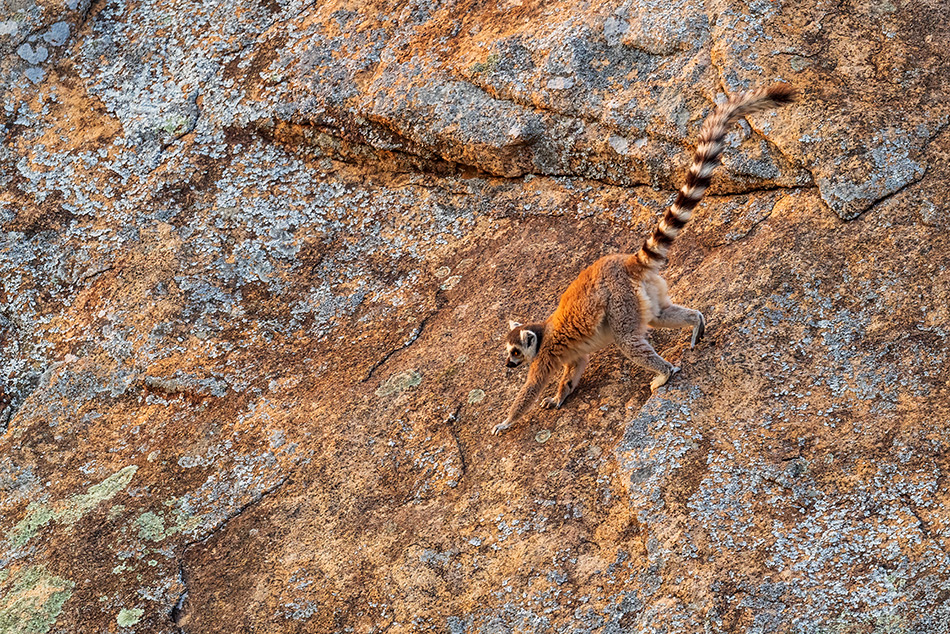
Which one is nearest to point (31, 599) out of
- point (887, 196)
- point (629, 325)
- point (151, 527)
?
point (151, 527)

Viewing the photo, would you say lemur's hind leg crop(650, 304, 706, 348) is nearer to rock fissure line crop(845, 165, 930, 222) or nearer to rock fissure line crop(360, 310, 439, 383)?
rock fissure line crop(845, 165, 930, 222)

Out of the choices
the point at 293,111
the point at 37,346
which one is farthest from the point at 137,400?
the point at 293,111

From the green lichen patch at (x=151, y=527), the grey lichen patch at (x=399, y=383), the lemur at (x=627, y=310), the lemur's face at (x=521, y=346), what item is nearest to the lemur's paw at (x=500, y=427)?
the lemur at (x=627, y=310)

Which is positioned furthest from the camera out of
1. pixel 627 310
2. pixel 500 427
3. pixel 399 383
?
pixel 399 383

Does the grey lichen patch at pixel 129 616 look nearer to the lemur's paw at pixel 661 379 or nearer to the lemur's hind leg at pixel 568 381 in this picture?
the lemur's hind leg at pixel 568 381

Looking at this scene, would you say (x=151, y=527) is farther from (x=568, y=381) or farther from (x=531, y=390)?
(x=568, y=381)

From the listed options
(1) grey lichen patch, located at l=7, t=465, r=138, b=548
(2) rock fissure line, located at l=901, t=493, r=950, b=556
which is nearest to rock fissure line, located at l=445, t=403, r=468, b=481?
(1) grey lichen patch, located at l=7, t=465, r=138, b=548
